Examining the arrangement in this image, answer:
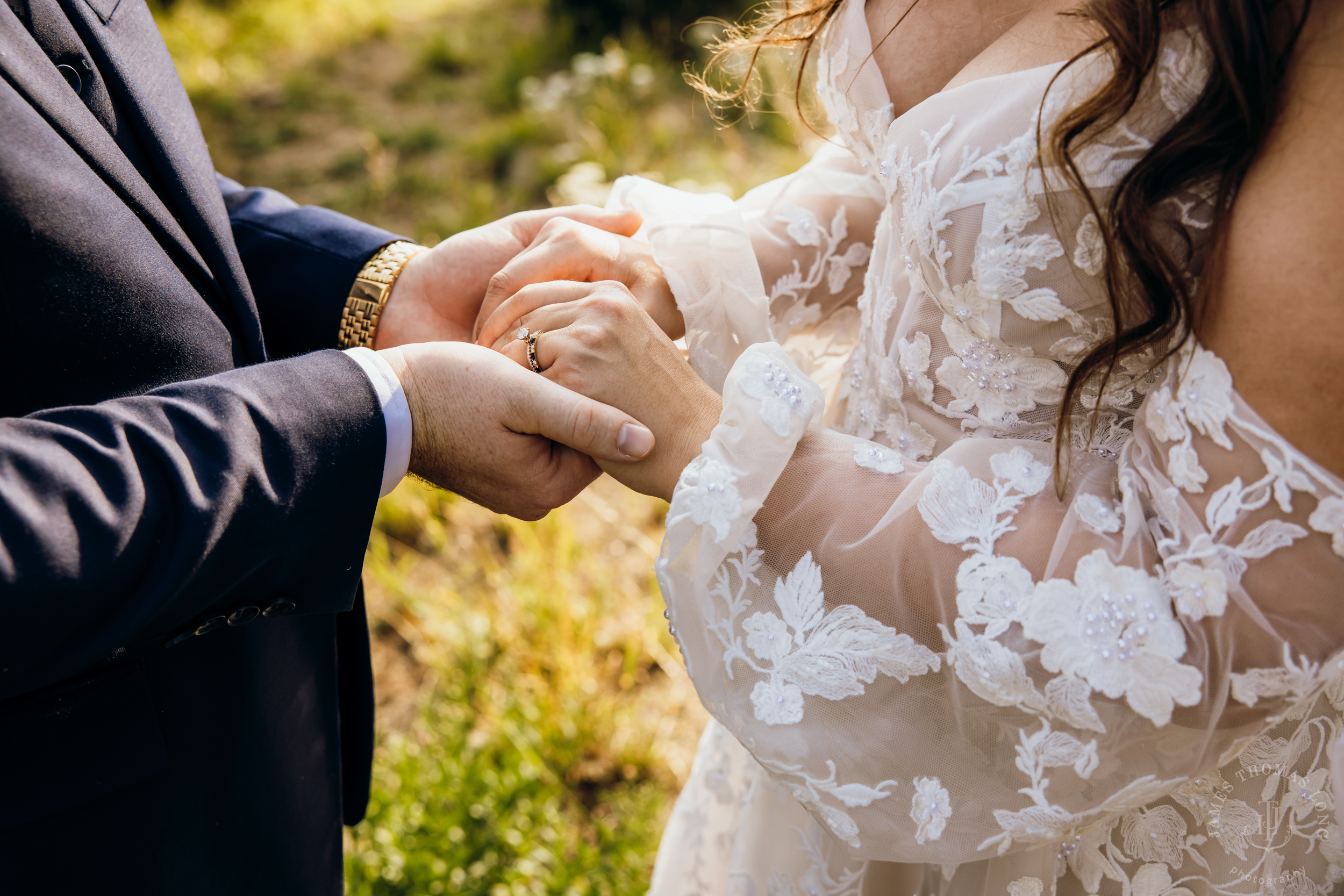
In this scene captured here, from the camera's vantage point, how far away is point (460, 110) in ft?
21.2

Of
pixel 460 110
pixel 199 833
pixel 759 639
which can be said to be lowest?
pixel 460 110

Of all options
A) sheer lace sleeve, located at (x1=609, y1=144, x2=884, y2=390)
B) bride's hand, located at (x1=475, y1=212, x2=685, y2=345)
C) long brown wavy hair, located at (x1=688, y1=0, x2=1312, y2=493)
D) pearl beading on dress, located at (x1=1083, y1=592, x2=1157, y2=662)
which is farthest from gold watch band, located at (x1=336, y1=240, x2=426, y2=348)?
pearl beading on dress, located at (x1=1083, y1=592, x2=1157, y2=662)

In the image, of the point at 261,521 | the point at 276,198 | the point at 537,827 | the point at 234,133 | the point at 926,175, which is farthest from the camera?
the point at 234,133

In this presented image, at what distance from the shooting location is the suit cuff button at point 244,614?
1.18 metres

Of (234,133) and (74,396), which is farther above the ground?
(74,396)

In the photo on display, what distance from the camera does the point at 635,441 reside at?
4.41ft

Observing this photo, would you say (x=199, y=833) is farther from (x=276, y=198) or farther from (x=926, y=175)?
(x=926, y=175)

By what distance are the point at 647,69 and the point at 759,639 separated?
5.34 meters

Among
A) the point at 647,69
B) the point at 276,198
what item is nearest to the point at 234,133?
the point at 647,69

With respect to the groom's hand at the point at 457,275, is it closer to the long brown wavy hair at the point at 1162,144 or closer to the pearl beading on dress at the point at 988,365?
the pearl beading on dress at the point at 988,365

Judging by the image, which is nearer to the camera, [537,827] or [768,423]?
[768,423]

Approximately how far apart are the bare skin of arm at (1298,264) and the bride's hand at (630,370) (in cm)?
70

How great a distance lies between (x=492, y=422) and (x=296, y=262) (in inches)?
26.1

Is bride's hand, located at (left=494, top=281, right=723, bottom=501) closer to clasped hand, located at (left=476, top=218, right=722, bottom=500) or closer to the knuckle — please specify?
clasped hand, located at (left=476, top=218, right=722, bottom=500)
